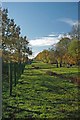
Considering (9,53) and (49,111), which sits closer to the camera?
(49,111)

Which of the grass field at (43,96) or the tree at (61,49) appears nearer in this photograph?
the grass field at (43,96)

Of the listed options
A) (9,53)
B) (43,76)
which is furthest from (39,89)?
(9,53)

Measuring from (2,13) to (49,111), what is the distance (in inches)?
80.7

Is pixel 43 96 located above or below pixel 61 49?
below

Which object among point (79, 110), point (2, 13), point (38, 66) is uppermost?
point (2, 13)

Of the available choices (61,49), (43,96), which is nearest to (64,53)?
(61,49)

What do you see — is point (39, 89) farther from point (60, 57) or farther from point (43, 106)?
point (60, 57)

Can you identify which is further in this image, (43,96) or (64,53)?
(64,53)

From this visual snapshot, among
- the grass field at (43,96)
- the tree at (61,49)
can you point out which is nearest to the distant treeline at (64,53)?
the tree at (61,49)

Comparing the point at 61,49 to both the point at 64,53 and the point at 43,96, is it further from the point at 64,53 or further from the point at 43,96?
the point at 43,96

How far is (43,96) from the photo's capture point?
466 cm

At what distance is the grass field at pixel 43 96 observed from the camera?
437 centimetres

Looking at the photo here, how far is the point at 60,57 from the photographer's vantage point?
4773 millimetres

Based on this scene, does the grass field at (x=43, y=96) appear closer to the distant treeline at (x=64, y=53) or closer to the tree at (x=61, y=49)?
the distant treeline at (x=64, y=53)
